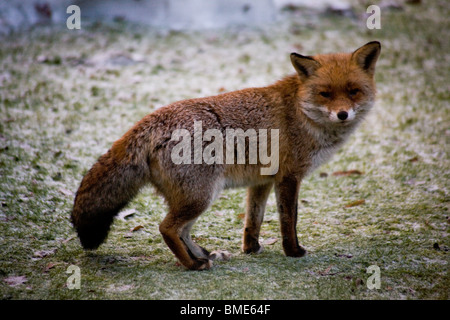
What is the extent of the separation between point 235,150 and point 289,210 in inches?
30.3

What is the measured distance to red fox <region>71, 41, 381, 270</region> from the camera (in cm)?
416

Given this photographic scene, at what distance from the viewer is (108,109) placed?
7695mm

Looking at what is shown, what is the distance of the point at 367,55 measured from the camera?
15.1 ft

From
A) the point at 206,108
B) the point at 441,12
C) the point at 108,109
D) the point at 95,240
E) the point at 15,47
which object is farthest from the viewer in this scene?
the point at 441,12

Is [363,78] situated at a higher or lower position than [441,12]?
lower

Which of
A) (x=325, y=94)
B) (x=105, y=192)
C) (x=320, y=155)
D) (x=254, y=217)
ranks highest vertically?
(x=325, y=94)

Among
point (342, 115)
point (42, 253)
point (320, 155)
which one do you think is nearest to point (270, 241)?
point (320, 155)

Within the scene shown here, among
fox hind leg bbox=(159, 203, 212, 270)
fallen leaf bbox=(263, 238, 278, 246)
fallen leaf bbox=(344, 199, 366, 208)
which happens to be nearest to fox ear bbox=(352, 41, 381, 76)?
fallen leaf bbox=(344, 199, 366, 208)

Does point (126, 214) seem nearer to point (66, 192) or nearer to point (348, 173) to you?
point (66, 192)

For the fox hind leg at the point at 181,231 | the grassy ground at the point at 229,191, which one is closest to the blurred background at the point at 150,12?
the grassy ground at the point at 229,191

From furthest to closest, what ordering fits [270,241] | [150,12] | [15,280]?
[150,12], [270,241], [15,280]
